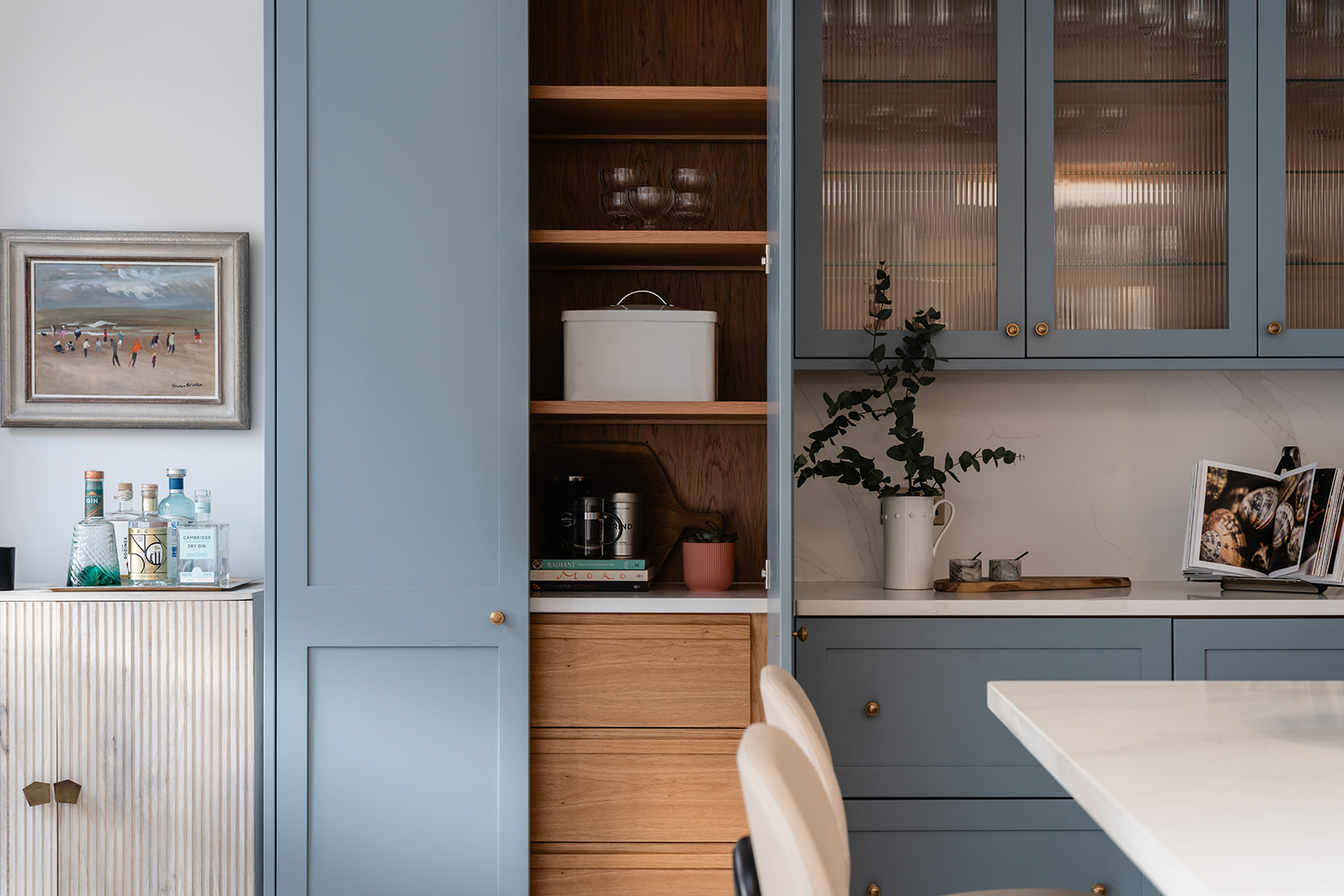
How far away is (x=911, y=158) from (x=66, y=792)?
2.32 metres

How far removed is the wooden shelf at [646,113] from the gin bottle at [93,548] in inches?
52.1

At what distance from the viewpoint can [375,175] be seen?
195 centimetres

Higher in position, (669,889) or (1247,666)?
(1247,666)

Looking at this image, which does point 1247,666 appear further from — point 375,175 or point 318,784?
point 375,175

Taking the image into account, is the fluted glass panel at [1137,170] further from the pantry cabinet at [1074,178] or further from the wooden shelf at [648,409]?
the wooden shelf at [648,409]

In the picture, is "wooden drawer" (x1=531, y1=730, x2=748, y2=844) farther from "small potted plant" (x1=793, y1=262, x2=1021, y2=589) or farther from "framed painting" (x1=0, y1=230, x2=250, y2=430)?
"framed painting" (x1=0, y1=230, x2=250, y2=430)

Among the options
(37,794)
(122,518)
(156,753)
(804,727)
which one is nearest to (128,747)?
(156,753)

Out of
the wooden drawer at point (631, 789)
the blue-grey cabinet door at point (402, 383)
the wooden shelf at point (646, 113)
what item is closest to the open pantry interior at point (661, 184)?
the wooden shelf at point (646, 113)

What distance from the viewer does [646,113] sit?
2.16 metres

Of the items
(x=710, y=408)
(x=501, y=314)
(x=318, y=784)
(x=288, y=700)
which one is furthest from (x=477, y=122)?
(x=318, y=784)

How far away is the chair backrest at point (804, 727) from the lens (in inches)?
35.7

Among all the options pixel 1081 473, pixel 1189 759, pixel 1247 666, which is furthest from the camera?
pixel 1081 473

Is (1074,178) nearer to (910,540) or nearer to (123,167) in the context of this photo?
(910,540)

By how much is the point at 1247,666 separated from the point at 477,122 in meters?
1.99
